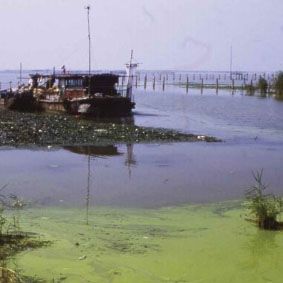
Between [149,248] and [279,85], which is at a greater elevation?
[279,85]

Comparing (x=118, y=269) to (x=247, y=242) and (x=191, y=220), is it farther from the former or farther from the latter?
(x=191, y=220)

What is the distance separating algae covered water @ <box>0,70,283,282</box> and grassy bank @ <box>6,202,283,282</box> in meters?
0.01

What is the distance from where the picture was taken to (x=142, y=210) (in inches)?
389

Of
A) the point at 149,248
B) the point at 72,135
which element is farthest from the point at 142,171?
the point at 149,248

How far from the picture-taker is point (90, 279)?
5.96 meters

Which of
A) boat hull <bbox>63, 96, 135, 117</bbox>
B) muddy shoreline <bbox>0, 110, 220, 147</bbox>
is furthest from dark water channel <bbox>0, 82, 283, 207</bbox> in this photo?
boat hull <bbox>63, 96, 135, 117</bbox>

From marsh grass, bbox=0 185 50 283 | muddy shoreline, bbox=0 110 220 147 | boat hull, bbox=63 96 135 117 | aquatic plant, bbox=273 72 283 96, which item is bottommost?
muddy shoreline, bbox=0 110 220 147

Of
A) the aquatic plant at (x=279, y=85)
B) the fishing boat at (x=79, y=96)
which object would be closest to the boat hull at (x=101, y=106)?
the fishing boat at (x=79, y=96)

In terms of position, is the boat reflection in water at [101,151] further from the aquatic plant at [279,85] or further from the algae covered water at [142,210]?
the aquatic plant at [279,85]

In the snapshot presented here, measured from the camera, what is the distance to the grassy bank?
6.20 m

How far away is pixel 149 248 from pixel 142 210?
2767 millimetres

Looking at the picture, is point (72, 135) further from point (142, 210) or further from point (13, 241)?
point (13, 241)

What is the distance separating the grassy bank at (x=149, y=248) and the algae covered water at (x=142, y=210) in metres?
0.01

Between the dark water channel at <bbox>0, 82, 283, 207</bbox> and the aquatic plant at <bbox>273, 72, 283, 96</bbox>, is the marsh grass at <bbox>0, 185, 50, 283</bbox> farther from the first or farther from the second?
the aquatic plant at <bbox>273, 72, 283, 96</bbox>
